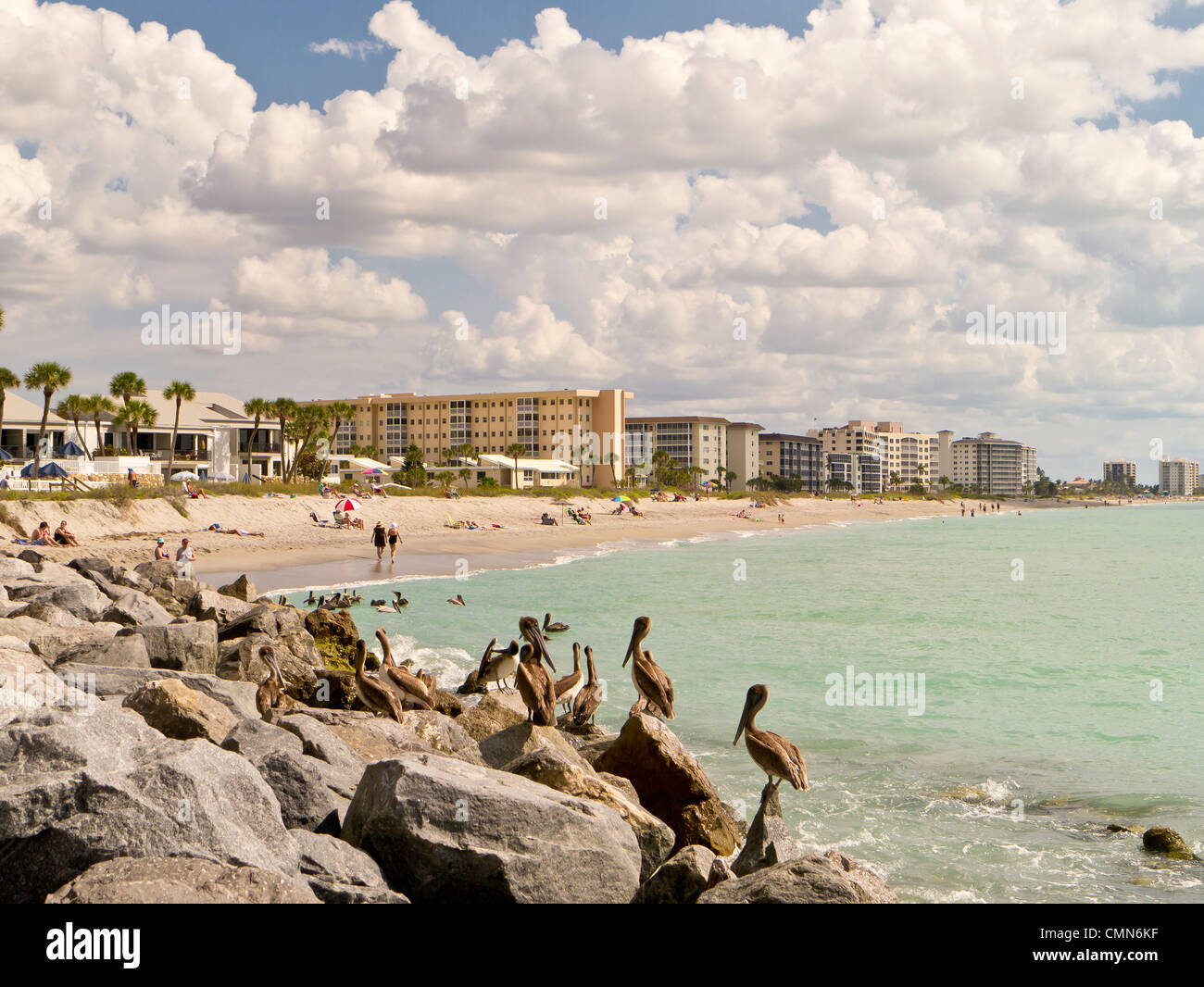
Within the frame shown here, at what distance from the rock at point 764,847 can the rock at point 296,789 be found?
3.01 m

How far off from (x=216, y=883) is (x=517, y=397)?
5868 inches

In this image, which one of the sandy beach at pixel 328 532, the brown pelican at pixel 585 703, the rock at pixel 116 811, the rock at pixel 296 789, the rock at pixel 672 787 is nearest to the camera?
the rock at pixel 116 811

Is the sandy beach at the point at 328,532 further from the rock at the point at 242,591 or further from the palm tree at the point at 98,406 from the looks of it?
the palm tree at the point at 98,406

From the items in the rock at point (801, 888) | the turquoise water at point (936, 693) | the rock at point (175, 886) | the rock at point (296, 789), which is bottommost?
the turquoise water at point (936, 693)

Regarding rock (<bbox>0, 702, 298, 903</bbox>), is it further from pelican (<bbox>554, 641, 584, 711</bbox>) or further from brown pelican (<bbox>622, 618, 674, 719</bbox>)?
pelican (<bbox>554, 641, 584, 711</bbox>)

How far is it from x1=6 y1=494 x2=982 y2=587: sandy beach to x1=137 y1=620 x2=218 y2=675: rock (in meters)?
19.5

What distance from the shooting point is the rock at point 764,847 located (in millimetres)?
7215

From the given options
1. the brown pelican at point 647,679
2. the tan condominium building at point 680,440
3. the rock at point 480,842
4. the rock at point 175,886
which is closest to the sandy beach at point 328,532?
the brown pelican at point 647,679

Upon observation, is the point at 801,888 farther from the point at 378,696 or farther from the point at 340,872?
the point at 378,696

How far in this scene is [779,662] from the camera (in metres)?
21.4

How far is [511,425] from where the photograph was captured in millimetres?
153125

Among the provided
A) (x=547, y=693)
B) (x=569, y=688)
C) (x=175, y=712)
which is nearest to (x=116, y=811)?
(x=175, y=712)

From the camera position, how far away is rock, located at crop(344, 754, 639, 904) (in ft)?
20.3
